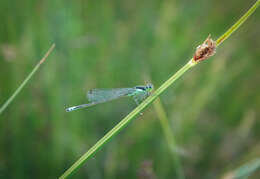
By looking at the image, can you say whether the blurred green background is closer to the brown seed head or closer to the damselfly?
the damselfly

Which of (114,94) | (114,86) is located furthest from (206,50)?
(114,86)

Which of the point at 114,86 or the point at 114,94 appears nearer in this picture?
the point at 114,94

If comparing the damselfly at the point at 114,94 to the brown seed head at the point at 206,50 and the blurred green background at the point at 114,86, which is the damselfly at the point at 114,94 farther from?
the brown seed head at the point at 206,50

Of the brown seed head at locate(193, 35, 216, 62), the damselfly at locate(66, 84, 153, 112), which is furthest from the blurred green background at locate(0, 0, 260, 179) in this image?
the brown seed head at locate(193, 35, 216, 62)

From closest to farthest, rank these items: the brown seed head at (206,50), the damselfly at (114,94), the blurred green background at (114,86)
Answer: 1. the brown seed head at (206,50)
2. the damselfly at (114,94)
3. the blurred green background at (114,86)

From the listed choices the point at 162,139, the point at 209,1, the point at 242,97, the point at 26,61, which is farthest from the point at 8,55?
the point at 209,1

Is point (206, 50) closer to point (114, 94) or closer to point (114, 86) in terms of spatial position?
point (114, 94)

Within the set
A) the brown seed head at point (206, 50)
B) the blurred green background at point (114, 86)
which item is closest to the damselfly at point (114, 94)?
the blurred green background at point (114, 86)

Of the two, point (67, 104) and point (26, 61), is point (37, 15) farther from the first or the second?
point (67, 104)
